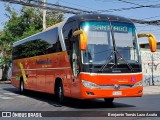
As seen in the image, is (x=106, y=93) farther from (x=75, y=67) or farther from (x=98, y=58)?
(x=75, y=67)

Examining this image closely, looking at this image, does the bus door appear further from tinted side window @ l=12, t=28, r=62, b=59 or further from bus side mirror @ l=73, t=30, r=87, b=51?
tinted side window @ l=12, t=28, r=62, b=59

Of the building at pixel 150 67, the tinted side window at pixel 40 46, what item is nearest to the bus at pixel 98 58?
the tinted side window at pixel 40 46

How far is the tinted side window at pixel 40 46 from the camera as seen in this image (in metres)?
17.3

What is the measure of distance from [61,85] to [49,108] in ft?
6.03

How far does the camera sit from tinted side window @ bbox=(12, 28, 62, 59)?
17328 mm

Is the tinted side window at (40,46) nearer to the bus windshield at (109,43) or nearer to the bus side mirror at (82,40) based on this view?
the bus windshield at (109,43)

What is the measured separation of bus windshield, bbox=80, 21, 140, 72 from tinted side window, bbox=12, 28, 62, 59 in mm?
2432

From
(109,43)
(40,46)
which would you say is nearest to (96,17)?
(109,43)

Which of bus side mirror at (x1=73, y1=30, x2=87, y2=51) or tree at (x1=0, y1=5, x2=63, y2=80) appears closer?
bus side mirror at (x1=73, y1=30, x2=87, y2=51)

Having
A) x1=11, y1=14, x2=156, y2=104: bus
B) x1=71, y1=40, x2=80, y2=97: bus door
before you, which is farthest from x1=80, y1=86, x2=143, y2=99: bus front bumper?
x1=71, y1=40, x2=80, y2=97: bus door

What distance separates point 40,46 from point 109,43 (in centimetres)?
583

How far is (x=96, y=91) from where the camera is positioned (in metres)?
14.2

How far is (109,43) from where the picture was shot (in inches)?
576

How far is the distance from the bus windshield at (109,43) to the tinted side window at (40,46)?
243 centimetres
